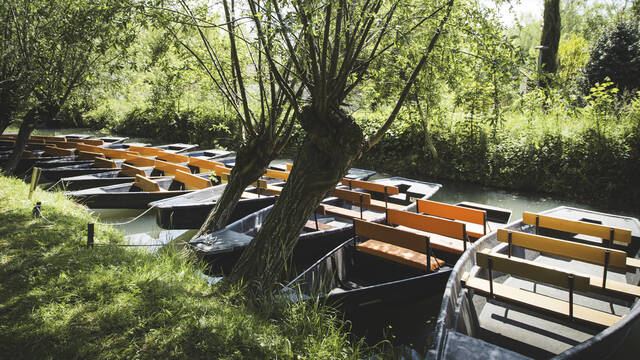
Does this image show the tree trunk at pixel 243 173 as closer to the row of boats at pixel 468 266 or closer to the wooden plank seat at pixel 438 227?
the row of boats at pixel 468 266

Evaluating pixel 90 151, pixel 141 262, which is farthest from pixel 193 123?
pixel 141 262

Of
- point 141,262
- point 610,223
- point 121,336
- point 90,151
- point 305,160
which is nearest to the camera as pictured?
point 121,336

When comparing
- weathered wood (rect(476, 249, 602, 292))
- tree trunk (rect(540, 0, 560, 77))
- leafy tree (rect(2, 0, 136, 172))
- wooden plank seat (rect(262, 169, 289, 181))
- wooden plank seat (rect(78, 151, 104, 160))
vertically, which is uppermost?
tree trunk (rect(540, 0, 560, 77))

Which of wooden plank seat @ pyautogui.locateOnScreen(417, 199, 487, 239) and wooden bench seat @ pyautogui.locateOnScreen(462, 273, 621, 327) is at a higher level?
wooden plank seat @ pyautogui.locateOnScreen(417, 199, 487, 239)

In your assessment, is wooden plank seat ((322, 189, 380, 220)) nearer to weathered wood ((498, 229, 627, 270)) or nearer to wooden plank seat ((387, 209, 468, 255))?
wooden plank seat ((387, 209, 468, 255))

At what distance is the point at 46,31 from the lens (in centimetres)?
714

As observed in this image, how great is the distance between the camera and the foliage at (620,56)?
1364cm

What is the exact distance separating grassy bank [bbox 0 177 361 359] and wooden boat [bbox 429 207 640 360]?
109 centimetres

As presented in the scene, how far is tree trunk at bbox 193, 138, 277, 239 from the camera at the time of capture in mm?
4953

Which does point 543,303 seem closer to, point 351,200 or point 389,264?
point 389,264

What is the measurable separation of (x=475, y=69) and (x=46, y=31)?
7.92 metres

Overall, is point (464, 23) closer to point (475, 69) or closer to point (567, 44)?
point (475, 69)

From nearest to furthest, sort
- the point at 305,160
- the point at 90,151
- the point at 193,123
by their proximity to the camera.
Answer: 1. the point at 305,160
2. the point at 90,151
3. the point at 193,123

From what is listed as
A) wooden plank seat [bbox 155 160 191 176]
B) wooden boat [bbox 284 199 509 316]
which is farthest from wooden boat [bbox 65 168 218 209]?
wooden boat [bbox 284 199 509 316]
